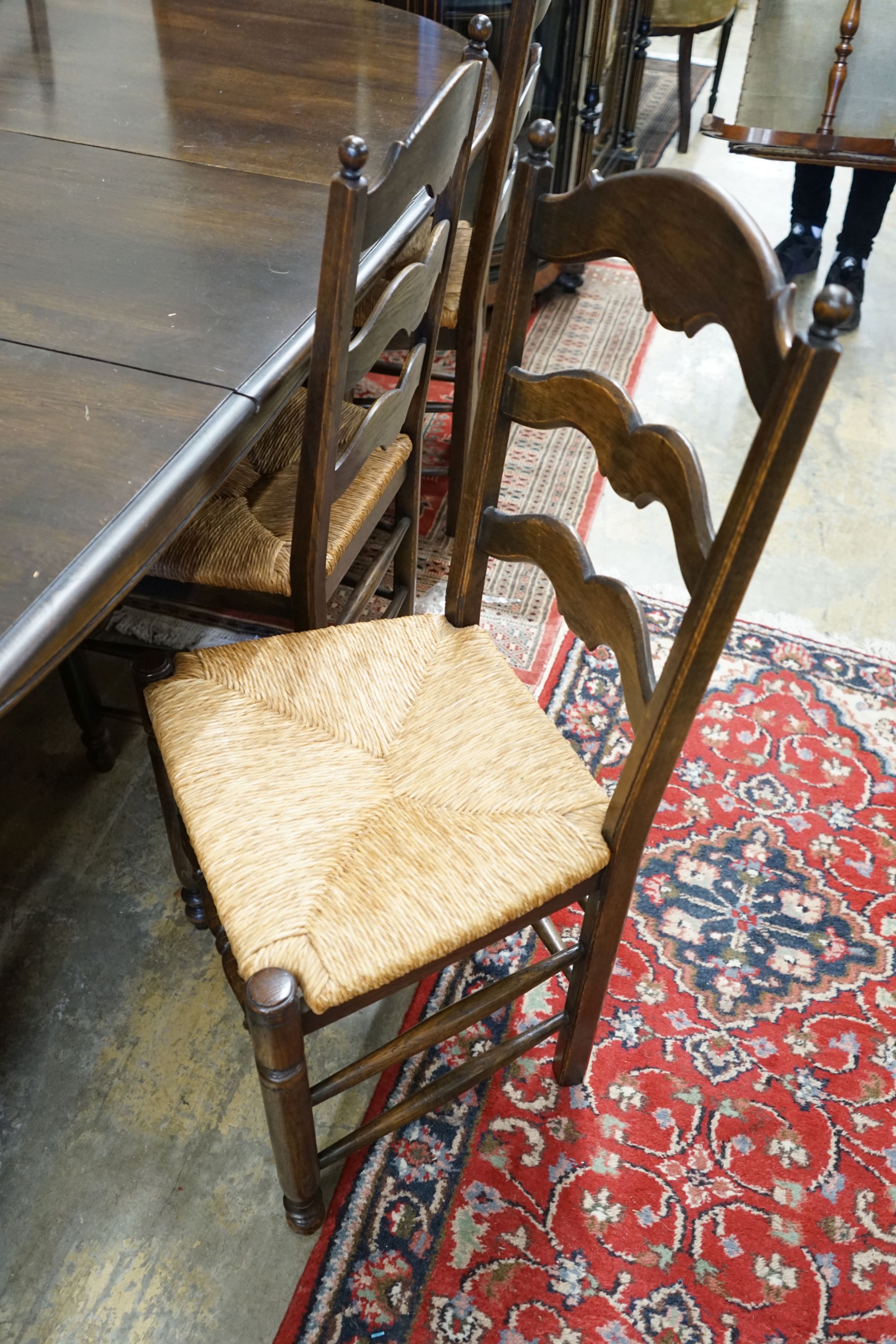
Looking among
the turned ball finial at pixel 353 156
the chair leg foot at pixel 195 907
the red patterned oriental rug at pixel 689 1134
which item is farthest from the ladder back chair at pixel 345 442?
the red patterned oriental rug at pixel 689 1134

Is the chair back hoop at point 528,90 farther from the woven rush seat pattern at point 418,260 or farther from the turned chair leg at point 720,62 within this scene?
the turned chair leg at point 720,62

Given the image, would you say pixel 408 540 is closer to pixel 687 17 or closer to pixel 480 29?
pixel 480 29

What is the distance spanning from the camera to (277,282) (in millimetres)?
1243

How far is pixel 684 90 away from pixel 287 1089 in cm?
374

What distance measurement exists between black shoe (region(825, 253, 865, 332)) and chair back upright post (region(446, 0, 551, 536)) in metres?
1.46

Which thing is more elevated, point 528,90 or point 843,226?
point 528,90

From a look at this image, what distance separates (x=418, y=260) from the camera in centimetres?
154

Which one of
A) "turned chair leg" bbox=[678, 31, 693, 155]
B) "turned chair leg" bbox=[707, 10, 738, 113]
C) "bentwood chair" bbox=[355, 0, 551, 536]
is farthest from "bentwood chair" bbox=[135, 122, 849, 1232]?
"turned chair leg" bbox=[707, 10, 738, 113]

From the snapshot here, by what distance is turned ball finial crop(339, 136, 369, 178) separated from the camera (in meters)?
0.96

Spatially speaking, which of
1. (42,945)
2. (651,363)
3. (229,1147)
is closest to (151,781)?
(42,945)

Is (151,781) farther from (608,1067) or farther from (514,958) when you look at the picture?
(608,1067)

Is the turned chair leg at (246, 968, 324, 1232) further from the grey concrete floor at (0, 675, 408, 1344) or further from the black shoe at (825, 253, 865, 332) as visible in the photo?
the black shoe at (825, 253, 865, 332)

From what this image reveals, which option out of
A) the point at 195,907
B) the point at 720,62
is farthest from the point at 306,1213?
the point at 720,62

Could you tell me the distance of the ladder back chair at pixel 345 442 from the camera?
3.53 ft
